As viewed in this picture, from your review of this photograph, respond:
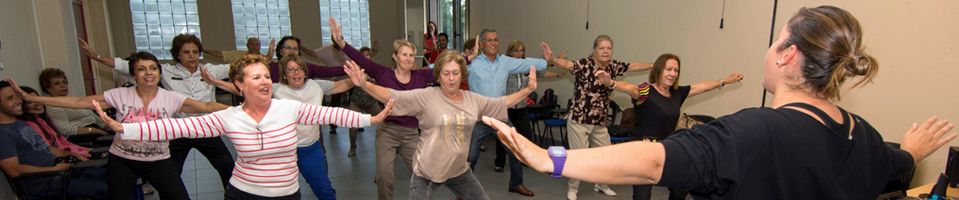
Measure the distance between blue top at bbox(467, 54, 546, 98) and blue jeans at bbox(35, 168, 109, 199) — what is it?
2.91 meters

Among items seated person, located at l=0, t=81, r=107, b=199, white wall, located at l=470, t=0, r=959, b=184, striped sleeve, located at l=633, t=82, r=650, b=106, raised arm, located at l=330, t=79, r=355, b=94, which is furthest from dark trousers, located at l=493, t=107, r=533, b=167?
seated person, located at l=0, t=81, r=107, b=199

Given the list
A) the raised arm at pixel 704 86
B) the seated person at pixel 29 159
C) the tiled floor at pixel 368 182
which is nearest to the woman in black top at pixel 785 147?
the raised arm at pixel 704 86

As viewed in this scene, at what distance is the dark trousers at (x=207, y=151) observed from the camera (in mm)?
3258

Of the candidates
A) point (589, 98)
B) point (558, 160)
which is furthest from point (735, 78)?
point (558, 160)

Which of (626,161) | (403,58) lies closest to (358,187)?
(403,58)

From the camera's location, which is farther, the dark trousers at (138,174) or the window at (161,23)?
the window at (161,23)

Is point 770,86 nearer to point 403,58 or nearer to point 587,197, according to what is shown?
point 403,58

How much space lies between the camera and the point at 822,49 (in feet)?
3.51

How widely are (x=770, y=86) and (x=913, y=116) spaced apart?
3281 millimetres

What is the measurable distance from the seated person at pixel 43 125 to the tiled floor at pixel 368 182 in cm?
71

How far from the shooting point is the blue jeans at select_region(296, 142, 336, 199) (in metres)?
3.02

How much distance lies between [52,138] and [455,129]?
3.38 meters

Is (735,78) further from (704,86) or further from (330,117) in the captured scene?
(330,117)

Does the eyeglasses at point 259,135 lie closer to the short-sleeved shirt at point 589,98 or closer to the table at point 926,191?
the short-sleeved shirt at point 589,98
